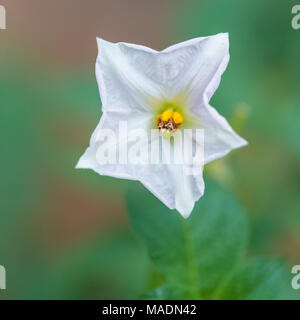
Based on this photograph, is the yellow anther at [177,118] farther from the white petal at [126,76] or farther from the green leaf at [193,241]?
the green leaf at [193,241]

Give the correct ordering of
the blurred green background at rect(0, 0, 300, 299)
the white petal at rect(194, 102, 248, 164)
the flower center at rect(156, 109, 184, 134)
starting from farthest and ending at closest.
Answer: the blurred green background at rect(0, 0, 300, 299), the flower center at rect(156, 109, 184, 134), the white petal at rect(194, 102, 248, 164)

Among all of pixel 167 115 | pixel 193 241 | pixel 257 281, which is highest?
pixel 167 115

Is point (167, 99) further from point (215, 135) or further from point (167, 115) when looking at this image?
point (215, 135)

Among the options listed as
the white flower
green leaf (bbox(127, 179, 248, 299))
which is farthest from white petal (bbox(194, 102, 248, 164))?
green leaf (bbox(127, 179, 248, 299))

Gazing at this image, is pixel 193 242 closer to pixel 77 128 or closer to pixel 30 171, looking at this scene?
pixel 30 171

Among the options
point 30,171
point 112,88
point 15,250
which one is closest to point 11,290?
point 15,250

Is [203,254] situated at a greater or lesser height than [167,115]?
lesser

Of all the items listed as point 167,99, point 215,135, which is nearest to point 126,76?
point 167,99

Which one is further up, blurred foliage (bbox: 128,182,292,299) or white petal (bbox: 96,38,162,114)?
white petal (bbox: 96,38,162,114)

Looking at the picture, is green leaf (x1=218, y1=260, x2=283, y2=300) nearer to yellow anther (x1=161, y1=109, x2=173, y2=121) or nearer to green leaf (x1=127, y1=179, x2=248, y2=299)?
green leaf (x1=127, y1=179, x2=248, y2=299)
